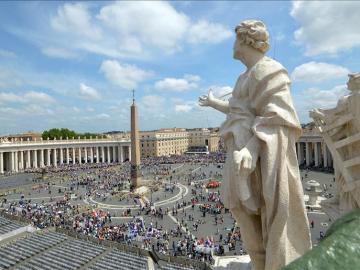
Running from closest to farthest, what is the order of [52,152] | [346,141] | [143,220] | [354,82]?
[354,82]
[346,141]
[143,220]
[52,152]

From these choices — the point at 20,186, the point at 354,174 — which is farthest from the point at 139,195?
the point at 354,174

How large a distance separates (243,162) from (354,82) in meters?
3.41

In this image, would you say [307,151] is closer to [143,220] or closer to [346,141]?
[143,220]

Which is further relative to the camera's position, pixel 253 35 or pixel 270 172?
pixel 253 35

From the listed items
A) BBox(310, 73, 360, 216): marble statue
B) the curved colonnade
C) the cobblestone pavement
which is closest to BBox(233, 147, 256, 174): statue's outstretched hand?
BBox(310, 73, 360, 216): marble statue

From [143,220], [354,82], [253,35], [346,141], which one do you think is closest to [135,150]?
[143,220]

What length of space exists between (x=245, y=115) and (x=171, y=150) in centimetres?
12090

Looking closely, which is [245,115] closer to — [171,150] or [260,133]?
[260,133]

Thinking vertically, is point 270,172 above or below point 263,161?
below

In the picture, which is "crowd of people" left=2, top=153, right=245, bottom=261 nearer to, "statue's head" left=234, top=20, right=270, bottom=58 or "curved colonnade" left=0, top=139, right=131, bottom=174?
"statue's head" left=234, top=20, right=270, bottom=58

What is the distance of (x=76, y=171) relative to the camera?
71625 millimetres

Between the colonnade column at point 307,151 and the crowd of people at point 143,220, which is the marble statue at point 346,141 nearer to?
the crowd of people at point 143,220

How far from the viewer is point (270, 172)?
3.86 m

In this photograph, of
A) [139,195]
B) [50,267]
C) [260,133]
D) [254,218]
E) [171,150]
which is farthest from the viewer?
[171,150]
